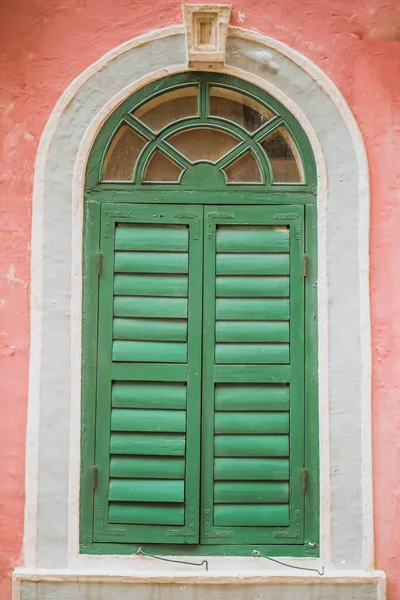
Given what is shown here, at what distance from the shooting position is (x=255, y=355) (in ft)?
14.3

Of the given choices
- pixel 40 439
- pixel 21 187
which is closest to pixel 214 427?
pixel 40 439

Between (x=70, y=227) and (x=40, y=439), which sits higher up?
(x=70, y=227)

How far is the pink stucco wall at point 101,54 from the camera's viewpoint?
429cm

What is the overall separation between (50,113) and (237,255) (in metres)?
1.37

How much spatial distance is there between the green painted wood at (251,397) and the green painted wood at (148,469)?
0.40 metres

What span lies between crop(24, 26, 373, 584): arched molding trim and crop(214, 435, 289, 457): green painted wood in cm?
24

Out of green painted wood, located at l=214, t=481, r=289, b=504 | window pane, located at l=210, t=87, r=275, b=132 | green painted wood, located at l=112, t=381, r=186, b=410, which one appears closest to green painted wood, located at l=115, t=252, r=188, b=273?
green painted wood, located at l=112, t=381, r=186, b=410

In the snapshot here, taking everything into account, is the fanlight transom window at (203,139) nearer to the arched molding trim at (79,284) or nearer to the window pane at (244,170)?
the window pane at (244,170)

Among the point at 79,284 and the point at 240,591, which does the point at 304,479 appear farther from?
the point at 79,284

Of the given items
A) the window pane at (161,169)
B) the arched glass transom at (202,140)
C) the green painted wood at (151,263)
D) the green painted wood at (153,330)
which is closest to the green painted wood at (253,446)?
the green painted wood at (153,330)

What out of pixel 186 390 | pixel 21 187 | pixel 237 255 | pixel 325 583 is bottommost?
pixel 325 583

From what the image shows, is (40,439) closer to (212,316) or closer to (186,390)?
(186,390)

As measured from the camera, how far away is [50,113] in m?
4.44

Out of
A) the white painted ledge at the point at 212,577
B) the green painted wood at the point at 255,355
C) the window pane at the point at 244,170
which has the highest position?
the window pane at the point at 244,170
